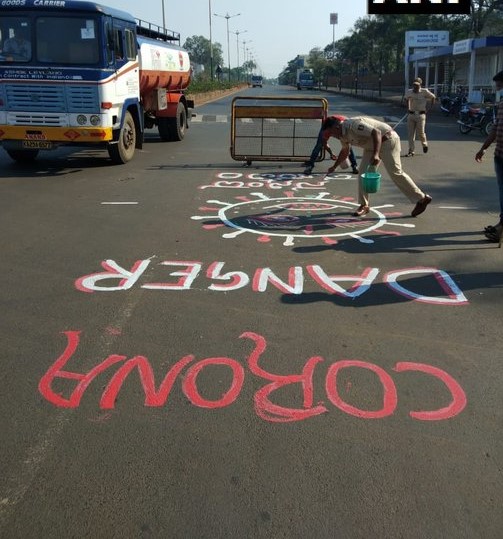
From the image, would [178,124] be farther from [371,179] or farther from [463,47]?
[463,47]

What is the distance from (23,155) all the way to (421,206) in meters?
8.89

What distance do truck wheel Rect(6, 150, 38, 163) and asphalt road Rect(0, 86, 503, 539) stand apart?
5481 mm

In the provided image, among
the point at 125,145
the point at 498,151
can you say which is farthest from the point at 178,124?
the point at 498,151

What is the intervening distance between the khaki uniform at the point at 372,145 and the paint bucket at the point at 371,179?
154 mm

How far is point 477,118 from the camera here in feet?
62.6

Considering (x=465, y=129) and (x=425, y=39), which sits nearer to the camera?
(x=465, y=129)

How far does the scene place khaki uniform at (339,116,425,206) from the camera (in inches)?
277

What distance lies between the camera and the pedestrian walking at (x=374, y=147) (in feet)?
23.0

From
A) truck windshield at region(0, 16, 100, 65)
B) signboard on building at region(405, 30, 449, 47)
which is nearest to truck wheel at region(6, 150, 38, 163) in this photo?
truck windshield at region(0, 16, 100, 65)

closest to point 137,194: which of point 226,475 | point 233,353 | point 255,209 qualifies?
point 255,209

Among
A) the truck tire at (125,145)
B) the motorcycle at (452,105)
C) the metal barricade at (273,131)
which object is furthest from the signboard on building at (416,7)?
the motorcycle at (452,105)

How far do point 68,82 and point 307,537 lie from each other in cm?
1000

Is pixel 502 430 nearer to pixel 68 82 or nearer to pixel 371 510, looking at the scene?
pixel 371 510

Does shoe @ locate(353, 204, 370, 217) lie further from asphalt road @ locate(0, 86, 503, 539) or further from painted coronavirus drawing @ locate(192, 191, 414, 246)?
asphalt road @ locate(0, 86, 503, 539)
